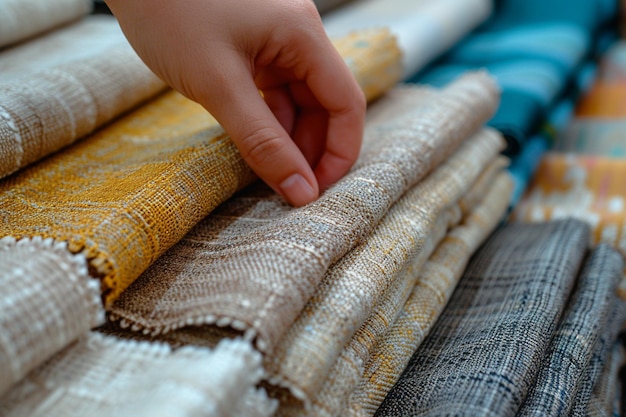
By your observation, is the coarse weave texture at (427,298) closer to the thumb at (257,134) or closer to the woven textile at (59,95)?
the thumb at (257,134)

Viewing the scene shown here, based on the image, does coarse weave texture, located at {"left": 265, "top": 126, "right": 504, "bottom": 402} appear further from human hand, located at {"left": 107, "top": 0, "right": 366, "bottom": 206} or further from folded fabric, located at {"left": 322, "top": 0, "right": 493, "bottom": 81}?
folded fabric, located at {"left": 322, "top": 0, "right": 493, "bottom": 81}

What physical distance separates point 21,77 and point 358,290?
13.3 inches

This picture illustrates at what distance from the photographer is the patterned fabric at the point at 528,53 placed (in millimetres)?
747

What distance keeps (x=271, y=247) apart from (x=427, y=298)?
0.17 meters

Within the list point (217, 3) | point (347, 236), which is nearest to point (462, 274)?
point (347, 236)

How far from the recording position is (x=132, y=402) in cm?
29

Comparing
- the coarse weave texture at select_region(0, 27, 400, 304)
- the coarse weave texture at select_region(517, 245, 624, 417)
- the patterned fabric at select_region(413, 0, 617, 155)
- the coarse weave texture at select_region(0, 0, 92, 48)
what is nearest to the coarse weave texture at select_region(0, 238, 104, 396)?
the coarse weave texture at select_region(0, 27, 400, 304)

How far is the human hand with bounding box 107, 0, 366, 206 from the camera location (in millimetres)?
402

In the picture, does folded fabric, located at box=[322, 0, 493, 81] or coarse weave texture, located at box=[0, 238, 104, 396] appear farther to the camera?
folded fabric, located at box=[322, 0, 493, 81]

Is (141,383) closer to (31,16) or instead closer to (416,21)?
(31,16)

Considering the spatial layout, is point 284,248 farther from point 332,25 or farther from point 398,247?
point 332,25

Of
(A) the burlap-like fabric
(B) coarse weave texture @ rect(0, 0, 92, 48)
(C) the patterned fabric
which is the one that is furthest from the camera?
(C) the patterned fabric

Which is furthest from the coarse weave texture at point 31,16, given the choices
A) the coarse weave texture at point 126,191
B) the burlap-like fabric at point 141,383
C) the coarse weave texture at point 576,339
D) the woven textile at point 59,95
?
the coarse weave texture at point 576,339

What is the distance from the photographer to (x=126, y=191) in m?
0.40
